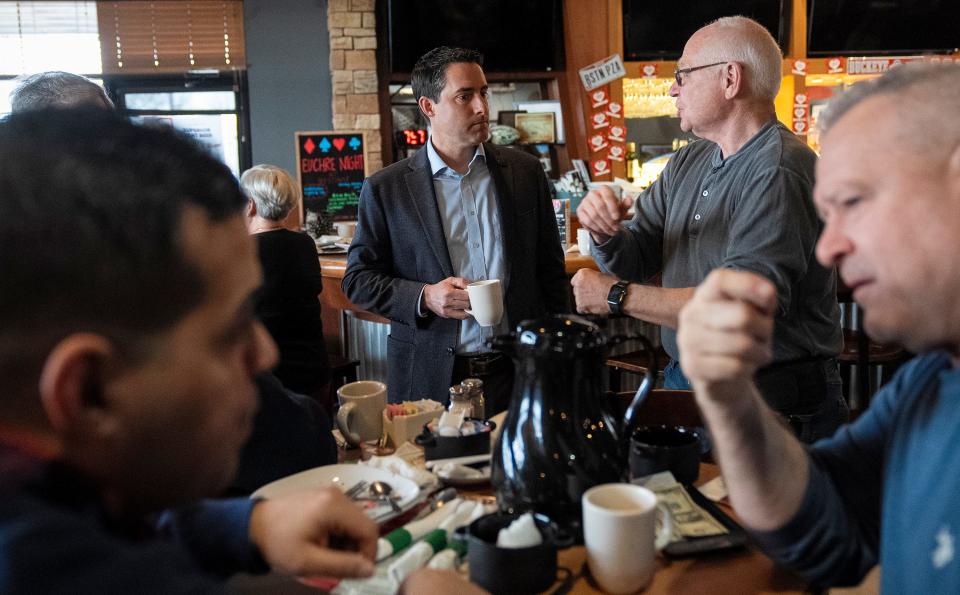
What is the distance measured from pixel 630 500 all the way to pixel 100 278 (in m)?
0.88

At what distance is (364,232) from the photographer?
118 inches

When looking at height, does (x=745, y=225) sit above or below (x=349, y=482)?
above

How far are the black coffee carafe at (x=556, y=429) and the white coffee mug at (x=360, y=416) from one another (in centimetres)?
54

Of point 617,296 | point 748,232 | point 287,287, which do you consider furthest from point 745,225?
point 287,287

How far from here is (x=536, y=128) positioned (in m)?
6.72

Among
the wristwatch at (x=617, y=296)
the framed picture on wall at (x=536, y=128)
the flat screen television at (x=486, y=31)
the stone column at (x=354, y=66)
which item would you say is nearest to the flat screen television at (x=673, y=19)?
the flat screen television at (x=486, y=31)

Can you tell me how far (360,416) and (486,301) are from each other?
1.84 ft

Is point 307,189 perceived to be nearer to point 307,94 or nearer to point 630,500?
point 307,94

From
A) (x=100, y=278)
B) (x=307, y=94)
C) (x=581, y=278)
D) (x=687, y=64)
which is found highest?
(x=307, y=94)

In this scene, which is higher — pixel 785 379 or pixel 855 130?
pixel 855 130

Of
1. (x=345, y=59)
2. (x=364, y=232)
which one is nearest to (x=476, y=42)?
(x=345, y=59)

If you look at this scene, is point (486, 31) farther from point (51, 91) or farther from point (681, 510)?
point (681, 510)

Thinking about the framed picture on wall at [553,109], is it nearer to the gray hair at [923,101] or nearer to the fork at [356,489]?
the fork at [356,489]

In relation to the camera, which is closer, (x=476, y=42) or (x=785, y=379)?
(x=785, y=379)
